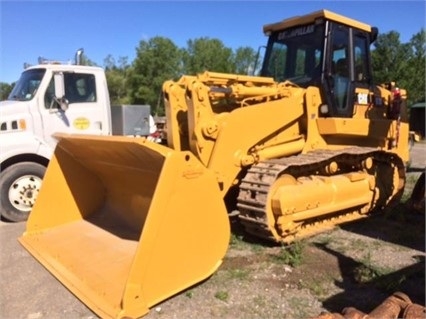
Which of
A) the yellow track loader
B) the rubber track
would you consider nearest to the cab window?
the yellow track loader

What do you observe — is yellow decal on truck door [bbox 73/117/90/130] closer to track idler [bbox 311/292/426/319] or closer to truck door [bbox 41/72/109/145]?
truck door [bbox 41/72/109/145]

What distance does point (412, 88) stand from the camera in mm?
41438

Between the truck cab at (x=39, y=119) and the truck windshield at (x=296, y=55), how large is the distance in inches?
128

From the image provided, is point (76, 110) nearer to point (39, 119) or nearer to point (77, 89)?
point (77, 89)

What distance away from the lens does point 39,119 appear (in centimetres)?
767

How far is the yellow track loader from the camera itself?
3975 mm

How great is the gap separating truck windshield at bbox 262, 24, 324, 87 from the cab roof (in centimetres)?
8

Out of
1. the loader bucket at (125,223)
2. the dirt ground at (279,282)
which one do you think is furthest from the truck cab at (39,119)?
the loader bucket at (125,223)

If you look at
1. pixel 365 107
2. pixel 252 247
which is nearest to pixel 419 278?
pixel 252 247

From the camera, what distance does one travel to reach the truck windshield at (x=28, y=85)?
7855mm

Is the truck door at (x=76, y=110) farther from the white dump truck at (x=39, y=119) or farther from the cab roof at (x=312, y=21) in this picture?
the cab roof at (x=312, y=21)

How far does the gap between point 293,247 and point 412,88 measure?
4095cm

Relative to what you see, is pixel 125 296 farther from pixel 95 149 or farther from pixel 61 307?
pixel 95 149

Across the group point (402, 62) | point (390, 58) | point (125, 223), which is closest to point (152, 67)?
point (390, 58)
